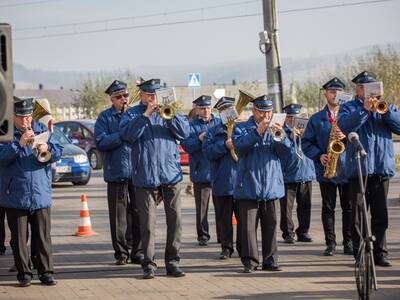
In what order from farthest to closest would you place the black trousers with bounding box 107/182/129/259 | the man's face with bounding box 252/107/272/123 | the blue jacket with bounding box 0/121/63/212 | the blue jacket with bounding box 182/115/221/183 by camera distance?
the blue jacket with bounding box 182/115/221/183, the black trousers with bounding box 107/182/129/259, the man's face with bounding box 252/107/272/123, the blue jacket with bounding box 0/121/63/212

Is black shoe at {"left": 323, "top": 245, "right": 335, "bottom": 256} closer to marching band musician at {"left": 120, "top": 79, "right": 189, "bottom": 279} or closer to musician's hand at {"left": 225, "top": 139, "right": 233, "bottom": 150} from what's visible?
musician's hand at {"left": 225, "top": 139, "right": 233, "bottom": 150}

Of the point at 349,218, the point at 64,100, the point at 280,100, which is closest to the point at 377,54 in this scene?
the point at 280,100

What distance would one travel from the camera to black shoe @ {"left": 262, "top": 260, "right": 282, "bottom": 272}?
40.8ft

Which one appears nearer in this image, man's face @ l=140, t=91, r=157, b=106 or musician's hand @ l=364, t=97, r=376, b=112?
musician's hand @ l=364, t=97, r=376, b=112

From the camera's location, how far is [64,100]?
138m

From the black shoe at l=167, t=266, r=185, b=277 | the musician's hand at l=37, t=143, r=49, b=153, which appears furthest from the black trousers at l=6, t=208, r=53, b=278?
the black shoe at l=167, t=266, r=185, b=277

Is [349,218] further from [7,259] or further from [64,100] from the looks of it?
[64,100]

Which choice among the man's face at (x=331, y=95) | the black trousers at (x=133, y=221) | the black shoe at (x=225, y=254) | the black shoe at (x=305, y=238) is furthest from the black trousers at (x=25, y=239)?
the black shoe at (x=305, y=238)

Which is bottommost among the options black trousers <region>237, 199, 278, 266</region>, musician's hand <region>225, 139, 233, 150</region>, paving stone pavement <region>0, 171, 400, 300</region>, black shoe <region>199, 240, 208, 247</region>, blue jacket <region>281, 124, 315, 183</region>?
paving stone pavement <region>0, 171, 400, 300</region>

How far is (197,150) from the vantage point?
15.3 m

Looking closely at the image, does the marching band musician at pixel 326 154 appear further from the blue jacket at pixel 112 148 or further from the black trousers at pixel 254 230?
the blue jacket at pixel 112 148

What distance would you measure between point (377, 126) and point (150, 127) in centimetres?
260

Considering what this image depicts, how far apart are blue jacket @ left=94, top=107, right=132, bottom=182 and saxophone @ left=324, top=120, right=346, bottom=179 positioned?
7.98 feet

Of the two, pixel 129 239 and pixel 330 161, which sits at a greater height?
pixel 330 161
